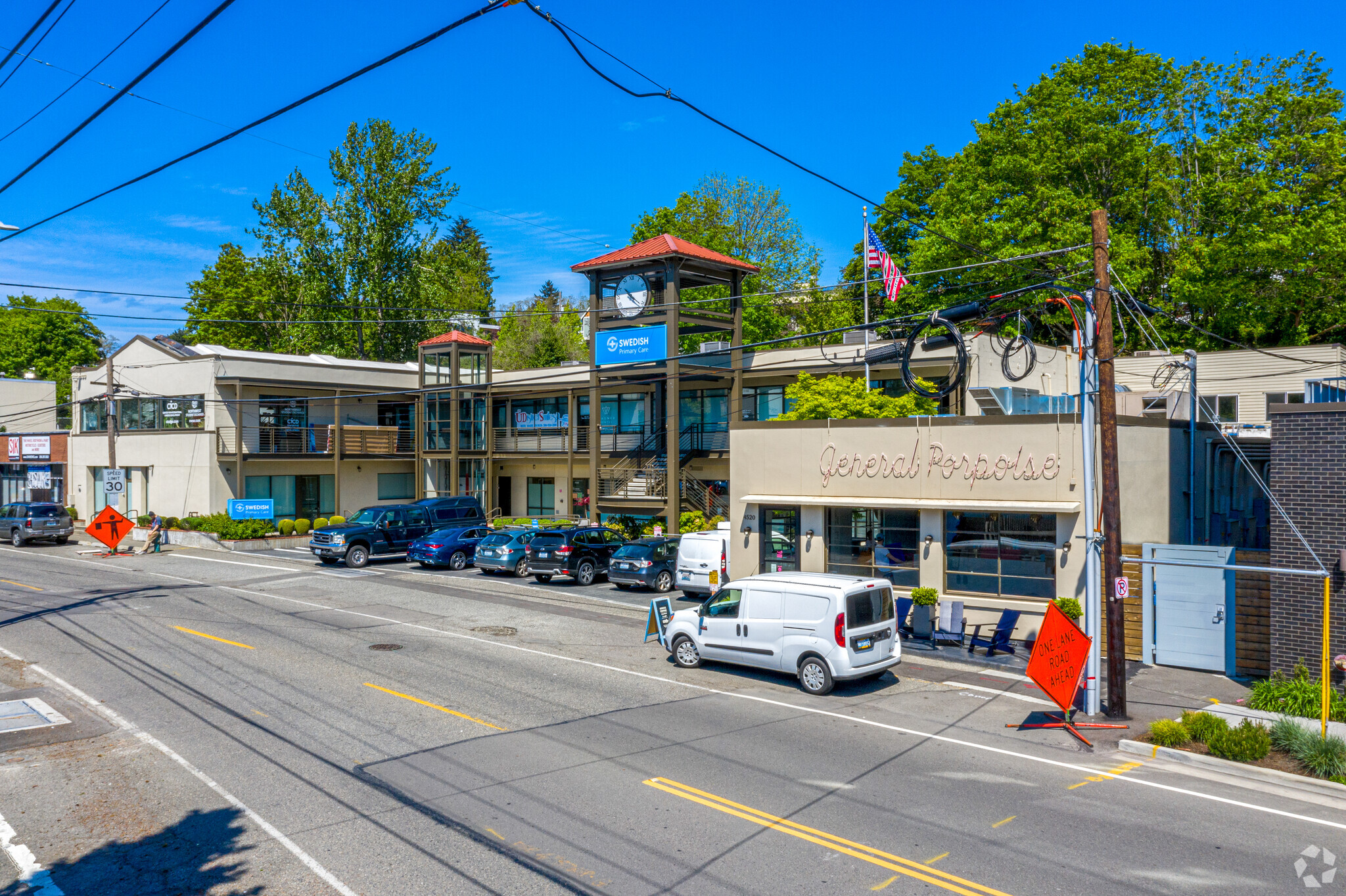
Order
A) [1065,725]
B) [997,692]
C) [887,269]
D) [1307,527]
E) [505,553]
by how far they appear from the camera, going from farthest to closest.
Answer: [505,553] < [887,269] < [997,692] < [1307,527] < [1065,725]

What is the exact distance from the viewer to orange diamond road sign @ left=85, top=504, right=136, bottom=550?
3142 centimetres

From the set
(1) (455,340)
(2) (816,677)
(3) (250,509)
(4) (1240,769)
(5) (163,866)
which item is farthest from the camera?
(1) (455,340)

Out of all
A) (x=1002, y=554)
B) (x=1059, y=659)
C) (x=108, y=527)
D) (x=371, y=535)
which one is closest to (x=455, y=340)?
(x=371, y=535)

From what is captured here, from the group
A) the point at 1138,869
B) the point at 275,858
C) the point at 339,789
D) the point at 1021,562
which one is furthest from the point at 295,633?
the point at 1138,869

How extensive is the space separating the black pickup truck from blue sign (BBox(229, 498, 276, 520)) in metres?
7.43

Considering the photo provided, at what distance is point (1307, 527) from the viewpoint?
14.7m

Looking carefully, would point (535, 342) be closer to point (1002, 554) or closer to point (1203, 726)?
point (1002, 554)

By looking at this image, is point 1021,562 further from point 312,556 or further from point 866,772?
point 312,556

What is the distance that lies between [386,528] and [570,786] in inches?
975

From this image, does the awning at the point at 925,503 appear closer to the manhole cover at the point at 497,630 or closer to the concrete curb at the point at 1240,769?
the manhole cover at the point at 497,630

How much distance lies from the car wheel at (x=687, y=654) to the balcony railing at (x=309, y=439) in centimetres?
3104

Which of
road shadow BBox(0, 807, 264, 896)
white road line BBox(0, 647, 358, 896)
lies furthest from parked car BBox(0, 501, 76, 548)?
road shadow BBox(0, 807, 264, 896)

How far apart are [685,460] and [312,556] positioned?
1499 centimetres

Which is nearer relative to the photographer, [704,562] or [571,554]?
[704,562]
